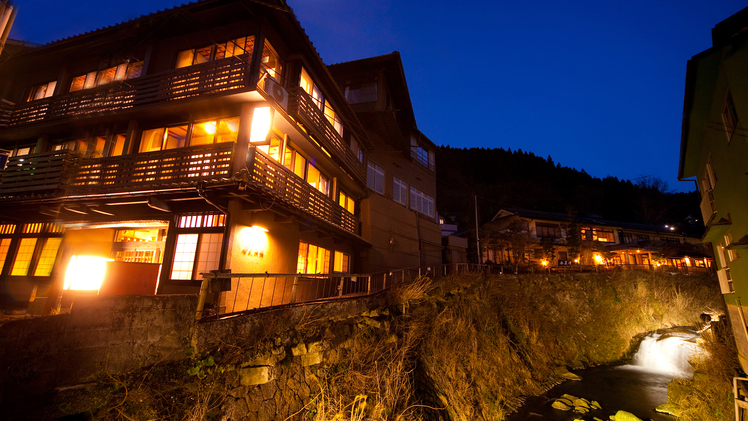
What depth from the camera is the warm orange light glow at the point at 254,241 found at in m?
9.82

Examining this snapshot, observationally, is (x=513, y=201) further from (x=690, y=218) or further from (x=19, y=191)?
(x=19, y=191)

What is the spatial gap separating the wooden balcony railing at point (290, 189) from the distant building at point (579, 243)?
25282mm

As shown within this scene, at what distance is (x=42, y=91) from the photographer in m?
14.8

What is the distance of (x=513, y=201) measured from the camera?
5656cm

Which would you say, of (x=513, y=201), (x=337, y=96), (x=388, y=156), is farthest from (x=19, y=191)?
(x=513, y=201)

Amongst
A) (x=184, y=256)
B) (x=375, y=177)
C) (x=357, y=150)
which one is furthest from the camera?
(x=375, y=177)

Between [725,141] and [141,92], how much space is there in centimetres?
2073

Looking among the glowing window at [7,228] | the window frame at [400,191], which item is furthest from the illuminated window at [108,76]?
the window frame at [400,191]

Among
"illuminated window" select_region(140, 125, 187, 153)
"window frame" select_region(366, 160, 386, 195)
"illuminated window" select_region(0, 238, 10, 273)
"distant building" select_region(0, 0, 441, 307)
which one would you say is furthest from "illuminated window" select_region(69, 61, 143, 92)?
"window frame" select_region(366, 160, 386, 195)

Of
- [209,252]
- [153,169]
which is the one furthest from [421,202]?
[153,169]

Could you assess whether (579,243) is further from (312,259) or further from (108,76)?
(108,76)

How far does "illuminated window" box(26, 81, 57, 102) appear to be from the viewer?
14.6 m

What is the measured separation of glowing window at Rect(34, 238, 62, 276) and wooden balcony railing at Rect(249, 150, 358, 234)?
9754 millimetres

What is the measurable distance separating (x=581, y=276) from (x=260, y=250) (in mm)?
27385
